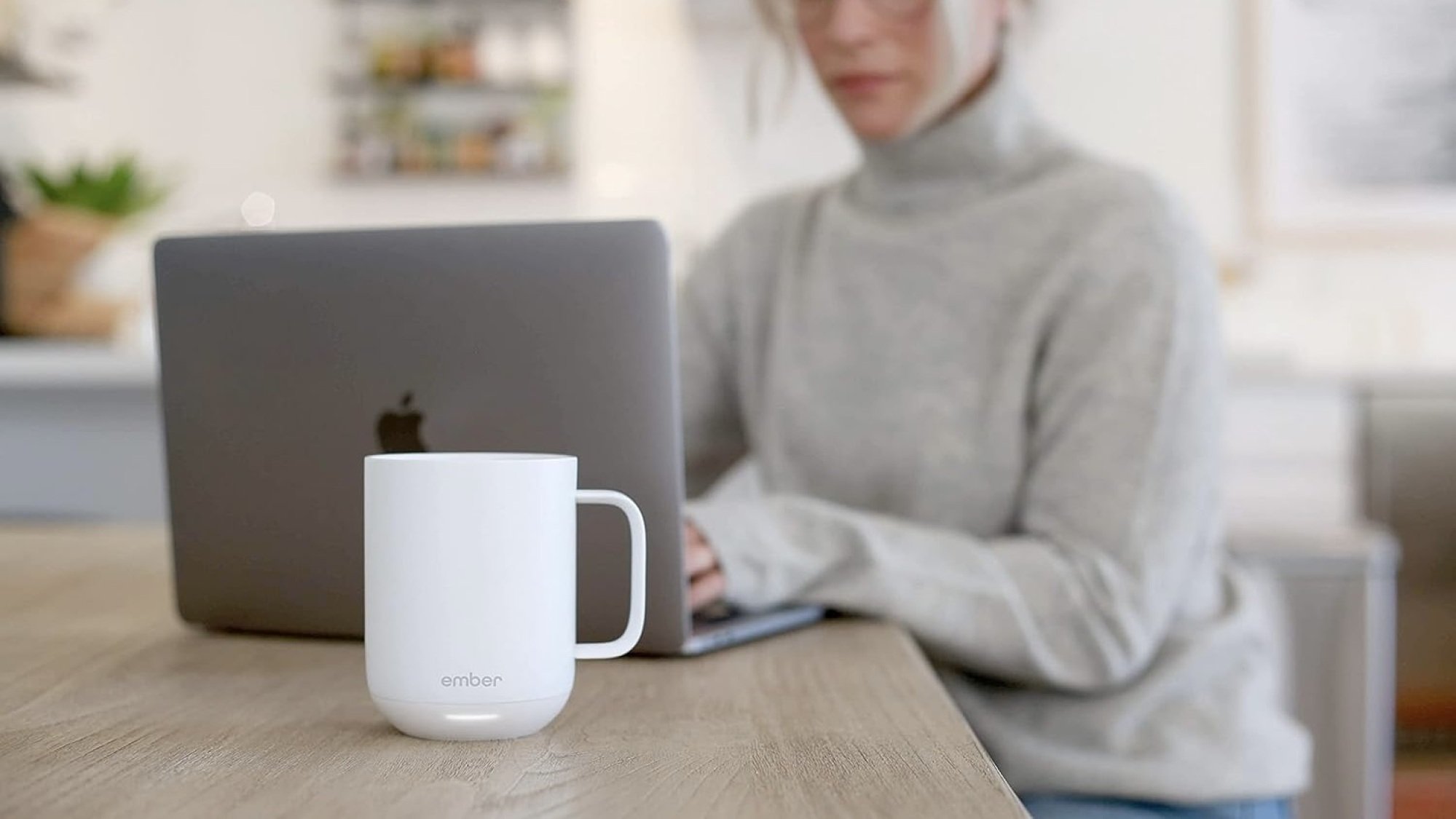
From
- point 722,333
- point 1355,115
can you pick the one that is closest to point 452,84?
point 1355,115

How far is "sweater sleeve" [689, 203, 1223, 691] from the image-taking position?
0.88 metres

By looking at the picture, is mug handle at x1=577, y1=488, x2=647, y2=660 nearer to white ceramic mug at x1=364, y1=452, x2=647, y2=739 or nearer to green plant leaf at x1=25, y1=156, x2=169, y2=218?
white ceramic mug at x1=364, y1=452, x2=647, y2=739

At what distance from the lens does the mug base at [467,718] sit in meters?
0.58

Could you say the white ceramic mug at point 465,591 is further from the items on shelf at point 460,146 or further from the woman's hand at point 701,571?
the items on shelf at point 460,146

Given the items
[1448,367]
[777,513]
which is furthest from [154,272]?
[1448,367]

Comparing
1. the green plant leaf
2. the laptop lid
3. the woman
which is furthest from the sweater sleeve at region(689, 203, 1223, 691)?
the green plant leaf

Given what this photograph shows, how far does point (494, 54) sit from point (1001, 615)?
3.33 m

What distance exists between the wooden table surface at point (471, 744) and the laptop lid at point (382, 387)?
0.13 ft

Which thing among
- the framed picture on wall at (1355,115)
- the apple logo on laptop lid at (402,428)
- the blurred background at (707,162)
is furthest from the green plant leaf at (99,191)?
the framed picture on wall at (1355,115)

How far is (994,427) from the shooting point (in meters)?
1.10

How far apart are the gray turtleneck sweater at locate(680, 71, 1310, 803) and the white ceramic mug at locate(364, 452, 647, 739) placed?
0.27 meters

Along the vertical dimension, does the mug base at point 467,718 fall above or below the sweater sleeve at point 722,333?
below

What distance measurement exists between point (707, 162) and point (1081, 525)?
272 centimetres

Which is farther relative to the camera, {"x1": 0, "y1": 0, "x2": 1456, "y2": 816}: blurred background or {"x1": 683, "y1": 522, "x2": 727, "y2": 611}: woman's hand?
{"x1": 0, "y1": 0, "x2": 1456, "y2": 816}: blurred background
